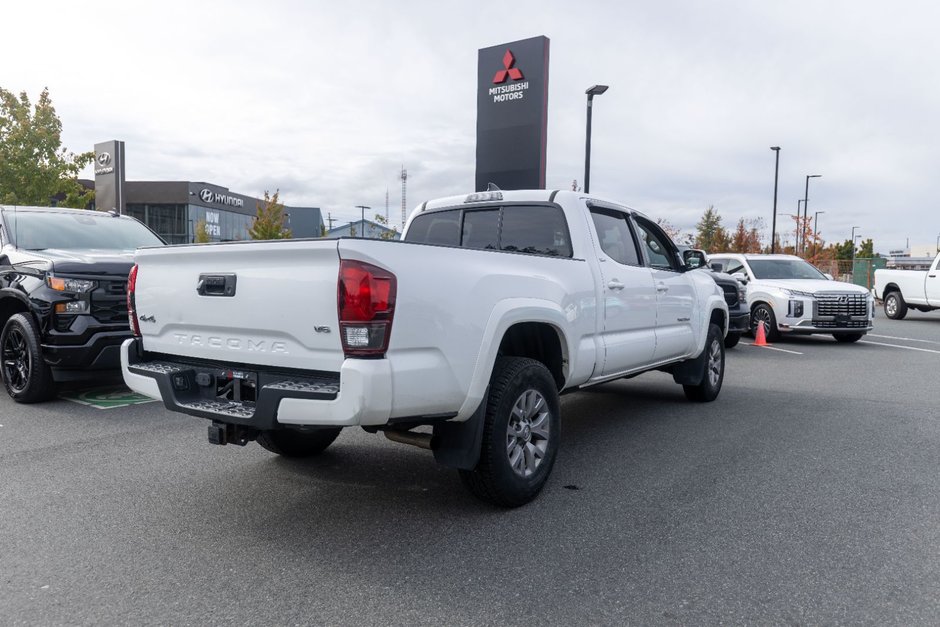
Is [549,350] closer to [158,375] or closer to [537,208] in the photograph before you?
[537,208]

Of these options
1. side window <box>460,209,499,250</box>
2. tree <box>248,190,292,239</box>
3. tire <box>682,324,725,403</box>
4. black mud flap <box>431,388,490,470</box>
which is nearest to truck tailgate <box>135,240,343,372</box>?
black mud flap <box>431,388,490,470</box>

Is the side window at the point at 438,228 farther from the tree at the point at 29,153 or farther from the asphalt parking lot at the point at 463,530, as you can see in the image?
the tree at the point at 29,153

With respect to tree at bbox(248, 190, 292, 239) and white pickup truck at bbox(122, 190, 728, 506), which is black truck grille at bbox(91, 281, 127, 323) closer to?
white pickup truck at bbox(122, 190, 728, 506)

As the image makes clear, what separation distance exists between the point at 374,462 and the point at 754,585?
9.08 ft

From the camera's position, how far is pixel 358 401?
3266mm

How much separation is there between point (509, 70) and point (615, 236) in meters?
16.8

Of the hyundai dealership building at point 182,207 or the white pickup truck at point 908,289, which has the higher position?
the hyundai dealership building at point 182,207

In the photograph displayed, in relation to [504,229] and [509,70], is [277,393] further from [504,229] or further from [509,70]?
[509,70]

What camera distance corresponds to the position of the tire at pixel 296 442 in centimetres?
498

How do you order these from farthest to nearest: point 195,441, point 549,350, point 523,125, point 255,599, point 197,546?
point 523,125 → point 195,441 → point 549,350 → point 197,546 → point 255,599

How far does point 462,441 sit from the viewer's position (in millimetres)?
3861

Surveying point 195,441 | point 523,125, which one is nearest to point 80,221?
point 195,441

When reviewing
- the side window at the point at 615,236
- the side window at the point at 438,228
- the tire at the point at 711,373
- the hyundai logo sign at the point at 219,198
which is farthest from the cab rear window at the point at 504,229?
the hyundai logo sign at the point at 219,198

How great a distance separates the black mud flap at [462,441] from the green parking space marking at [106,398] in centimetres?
427
